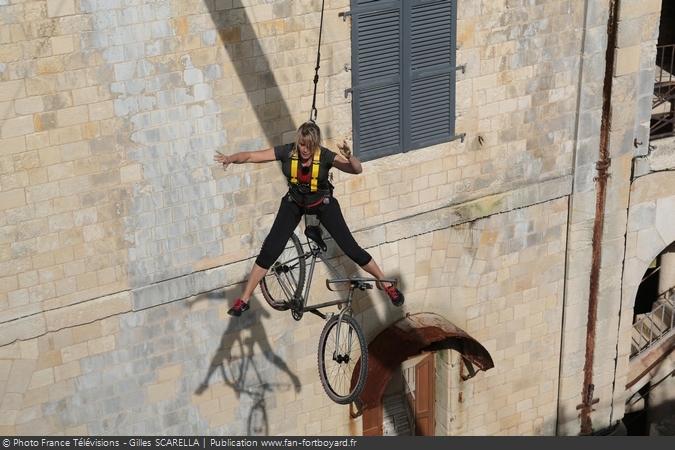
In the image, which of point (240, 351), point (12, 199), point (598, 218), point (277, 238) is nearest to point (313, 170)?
point (277, 238)

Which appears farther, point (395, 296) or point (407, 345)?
point (407, 345)

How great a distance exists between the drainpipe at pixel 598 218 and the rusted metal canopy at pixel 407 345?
2.38 meters

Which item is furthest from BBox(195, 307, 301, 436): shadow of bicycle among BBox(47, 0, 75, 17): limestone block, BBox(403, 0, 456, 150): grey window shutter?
BBox(47, 0, 75, 17): limestone block

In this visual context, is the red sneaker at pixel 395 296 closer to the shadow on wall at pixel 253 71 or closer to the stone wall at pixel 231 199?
the stone wall at pixel 231 199

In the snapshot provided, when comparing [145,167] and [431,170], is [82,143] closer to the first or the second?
[145,167]

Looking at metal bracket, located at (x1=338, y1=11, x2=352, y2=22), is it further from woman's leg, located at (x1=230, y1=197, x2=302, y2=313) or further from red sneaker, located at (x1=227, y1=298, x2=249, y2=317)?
red sneaker, located at (x1=227, y1=298, x2=249, y2=317)

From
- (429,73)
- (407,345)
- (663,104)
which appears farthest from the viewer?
(663,104)

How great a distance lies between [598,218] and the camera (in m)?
19.7

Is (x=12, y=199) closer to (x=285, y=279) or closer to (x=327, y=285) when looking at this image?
(x=285, y=279)

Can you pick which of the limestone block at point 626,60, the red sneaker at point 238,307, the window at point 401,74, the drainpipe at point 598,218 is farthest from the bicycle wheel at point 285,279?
the limestone block at point 626,60

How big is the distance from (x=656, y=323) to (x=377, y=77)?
860cm

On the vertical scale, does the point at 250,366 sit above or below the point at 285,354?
below

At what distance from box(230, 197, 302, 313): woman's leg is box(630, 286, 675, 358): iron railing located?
9.45 metres

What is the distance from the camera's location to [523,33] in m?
17.9
